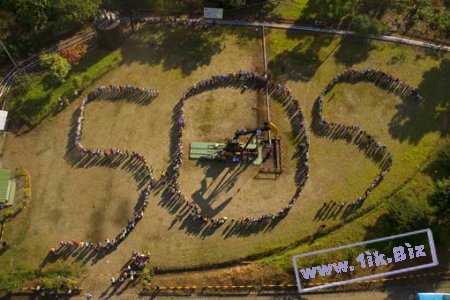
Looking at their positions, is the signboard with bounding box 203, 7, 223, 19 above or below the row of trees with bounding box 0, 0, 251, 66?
above

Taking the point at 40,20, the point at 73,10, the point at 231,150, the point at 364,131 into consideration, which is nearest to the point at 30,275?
the point at 231,150

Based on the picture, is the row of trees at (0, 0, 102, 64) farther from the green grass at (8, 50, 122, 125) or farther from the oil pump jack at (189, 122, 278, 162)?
the oil pump jack at (189, 122, 278, 162)

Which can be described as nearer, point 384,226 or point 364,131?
point 384,226

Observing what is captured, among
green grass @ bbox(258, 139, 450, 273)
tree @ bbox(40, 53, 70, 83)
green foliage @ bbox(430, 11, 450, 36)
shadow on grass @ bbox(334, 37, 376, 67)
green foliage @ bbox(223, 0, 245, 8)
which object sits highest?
green foliage @ bbox(223, 0, 245, 8)

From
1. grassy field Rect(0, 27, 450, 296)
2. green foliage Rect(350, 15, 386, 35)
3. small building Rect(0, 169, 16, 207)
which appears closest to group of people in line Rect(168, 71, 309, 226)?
grassy field Rect(0, 27, 450, 296)

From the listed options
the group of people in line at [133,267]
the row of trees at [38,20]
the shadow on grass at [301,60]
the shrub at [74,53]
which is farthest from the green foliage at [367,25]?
the group of people in line at [133,267]

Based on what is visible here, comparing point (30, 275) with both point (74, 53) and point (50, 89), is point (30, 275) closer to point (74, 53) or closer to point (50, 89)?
point (50, 89)
